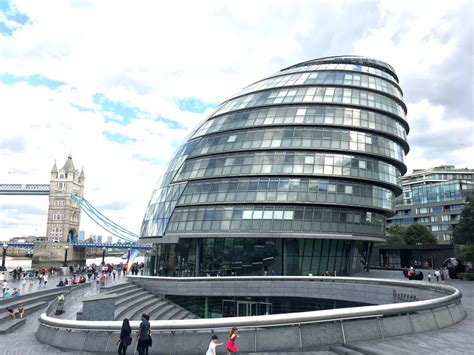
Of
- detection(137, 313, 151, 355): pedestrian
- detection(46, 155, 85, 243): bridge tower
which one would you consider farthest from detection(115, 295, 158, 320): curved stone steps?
detection(46, 155, 85, 243): bridge tower

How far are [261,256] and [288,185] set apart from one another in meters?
8.56

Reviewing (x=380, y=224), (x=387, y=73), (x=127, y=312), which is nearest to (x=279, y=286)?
(x=127, y=312)

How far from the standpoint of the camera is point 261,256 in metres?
41.3

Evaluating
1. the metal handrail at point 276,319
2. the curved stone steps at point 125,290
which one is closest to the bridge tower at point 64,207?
the curved stone steps at point 125,290

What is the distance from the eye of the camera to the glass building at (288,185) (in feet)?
134

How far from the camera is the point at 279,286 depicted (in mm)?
33250

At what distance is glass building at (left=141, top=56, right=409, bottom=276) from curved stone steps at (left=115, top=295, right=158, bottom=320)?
11.1 meters

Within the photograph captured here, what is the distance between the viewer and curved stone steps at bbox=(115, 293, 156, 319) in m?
23.2

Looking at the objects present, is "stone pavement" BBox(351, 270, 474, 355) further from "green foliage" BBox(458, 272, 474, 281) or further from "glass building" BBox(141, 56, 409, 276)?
"green foliage" BBox(458, 272, 474, 281)

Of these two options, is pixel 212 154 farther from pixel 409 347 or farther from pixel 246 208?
pixel 409 347

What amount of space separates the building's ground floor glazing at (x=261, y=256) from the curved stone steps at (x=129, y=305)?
29.7 ft

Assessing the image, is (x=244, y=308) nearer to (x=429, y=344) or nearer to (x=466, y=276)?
(x=429, y=344)

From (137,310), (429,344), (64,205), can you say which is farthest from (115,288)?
(64,205)

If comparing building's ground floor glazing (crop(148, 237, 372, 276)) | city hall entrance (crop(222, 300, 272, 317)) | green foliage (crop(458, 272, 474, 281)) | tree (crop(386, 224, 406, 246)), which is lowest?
city hall entrance (crop(222, 300, 272, 317))
